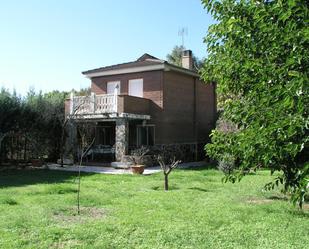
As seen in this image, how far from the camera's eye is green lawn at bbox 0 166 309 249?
22.6ft

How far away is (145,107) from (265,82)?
20.8 m

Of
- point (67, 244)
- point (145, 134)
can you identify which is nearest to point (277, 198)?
point (67, 244)

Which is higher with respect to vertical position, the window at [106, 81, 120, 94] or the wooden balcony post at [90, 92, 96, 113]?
the window at [106, 81, 120, 94]

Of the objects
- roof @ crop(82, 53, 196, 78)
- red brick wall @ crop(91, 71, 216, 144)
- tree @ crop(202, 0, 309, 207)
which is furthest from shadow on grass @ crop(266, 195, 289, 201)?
roof @ crop(82, 53, 196, 78)

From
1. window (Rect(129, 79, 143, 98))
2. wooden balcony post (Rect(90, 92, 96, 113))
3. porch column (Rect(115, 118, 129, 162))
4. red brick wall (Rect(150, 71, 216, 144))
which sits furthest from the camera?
window (Rect(129, 79, 143, 98))

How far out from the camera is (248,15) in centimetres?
456

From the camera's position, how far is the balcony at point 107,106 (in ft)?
75.0

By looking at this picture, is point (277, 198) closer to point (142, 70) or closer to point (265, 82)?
point (265, 82)

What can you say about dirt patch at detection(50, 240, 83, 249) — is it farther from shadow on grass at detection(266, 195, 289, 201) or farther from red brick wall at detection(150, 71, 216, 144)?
red brick wall at detection(150, 71, 216, 144)

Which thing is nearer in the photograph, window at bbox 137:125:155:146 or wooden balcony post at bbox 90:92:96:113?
wooden balcony post at bbox 90:92:96:113

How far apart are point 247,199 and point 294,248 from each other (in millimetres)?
5014

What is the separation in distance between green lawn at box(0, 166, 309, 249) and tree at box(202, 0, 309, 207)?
2.67 metres

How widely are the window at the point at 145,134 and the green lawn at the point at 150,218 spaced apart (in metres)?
11.0

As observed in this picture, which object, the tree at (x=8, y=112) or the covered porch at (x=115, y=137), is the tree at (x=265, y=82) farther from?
the covered porch at (x=115, y=137)
